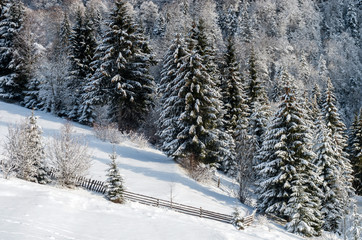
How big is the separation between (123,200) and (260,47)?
80.0 metres

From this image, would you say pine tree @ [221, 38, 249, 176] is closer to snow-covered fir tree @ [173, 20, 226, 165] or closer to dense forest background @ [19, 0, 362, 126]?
snow-covered fir tree @ [173, 20, 226, 165]

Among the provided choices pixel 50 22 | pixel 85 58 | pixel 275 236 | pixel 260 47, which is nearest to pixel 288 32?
pixel 260 47

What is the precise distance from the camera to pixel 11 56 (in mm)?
37031

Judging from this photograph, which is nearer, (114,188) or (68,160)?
(114,188)

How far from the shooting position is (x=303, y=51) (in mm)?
89875

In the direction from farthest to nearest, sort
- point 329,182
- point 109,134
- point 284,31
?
point 284,31 → point 109,134 → point 329,182

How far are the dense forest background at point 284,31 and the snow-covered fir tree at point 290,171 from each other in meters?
44.5

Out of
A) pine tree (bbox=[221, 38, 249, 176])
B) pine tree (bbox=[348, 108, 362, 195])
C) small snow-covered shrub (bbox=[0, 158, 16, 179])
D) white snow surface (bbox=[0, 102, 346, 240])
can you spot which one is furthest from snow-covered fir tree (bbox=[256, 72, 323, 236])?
pine tree (bbox=[348, 108, 362, 195])

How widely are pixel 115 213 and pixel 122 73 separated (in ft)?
65.5

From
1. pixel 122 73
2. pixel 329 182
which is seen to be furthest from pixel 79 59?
pixel 329 182

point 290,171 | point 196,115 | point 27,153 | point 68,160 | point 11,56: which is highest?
point 11,56

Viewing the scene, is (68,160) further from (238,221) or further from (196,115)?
(196,115)

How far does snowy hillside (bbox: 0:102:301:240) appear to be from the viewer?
397 inches

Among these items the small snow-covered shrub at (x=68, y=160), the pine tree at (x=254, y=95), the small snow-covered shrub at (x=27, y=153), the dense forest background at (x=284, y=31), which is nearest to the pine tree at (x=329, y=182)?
the pine tree at (x=254, y=95)
